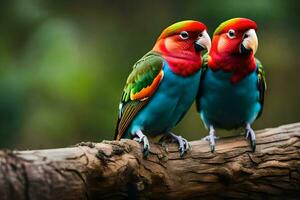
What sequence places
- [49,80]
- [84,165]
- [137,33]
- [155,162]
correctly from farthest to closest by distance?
[137,33], [49,80], [155,162], [84,165]

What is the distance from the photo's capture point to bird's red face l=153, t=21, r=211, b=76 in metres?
3.52

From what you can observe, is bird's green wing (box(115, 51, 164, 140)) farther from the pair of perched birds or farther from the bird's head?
the bird's head

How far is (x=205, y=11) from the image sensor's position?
613cm

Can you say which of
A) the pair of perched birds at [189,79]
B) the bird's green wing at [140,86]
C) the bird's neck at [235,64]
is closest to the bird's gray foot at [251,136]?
the pair of perched birds at [189,79]

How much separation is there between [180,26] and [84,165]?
38.5 inches

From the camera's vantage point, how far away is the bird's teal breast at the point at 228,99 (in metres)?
3.67

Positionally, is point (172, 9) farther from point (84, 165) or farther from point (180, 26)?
point (84, 165)

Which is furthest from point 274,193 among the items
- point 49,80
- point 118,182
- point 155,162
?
point 49,80

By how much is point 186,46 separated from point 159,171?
66 cm

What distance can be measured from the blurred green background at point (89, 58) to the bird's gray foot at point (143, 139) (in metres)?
2.19

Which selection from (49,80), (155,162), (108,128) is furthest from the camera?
(108,128)

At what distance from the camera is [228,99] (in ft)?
12.1

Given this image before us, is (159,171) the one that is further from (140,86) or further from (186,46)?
(186,46)

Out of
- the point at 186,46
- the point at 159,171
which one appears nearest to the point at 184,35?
the point at 186,46
